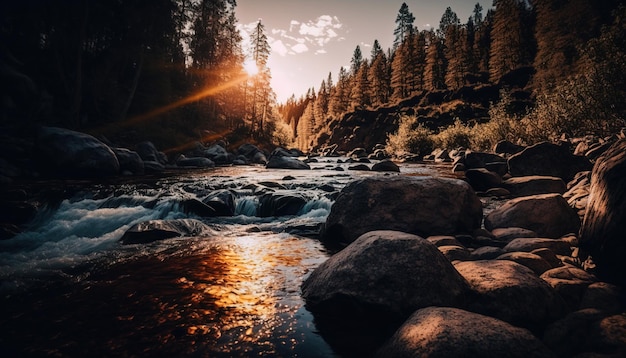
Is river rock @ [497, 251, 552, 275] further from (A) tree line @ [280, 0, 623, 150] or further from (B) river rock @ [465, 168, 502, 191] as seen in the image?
(A) tree line @ [280, 0, 623, 150]

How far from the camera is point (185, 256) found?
5.43 meters

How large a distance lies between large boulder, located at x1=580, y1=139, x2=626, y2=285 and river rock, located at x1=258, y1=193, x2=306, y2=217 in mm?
6668

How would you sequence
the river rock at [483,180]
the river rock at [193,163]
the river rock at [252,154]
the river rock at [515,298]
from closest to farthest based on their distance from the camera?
the river rock at [515,298] < the river rock at [483,180] < the river rock at [193,163] < the river rock at [252,154]

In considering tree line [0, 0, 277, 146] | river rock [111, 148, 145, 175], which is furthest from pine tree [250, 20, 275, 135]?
river rock [111, 148, 145, 175]

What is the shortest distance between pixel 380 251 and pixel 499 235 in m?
3.49

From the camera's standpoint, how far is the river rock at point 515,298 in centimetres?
299

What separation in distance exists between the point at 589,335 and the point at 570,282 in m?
0.98

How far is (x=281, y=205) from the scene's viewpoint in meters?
9.33

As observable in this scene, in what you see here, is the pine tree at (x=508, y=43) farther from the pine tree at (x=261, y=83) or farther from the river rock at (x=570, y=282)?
the river rock at (x=570, y=282)

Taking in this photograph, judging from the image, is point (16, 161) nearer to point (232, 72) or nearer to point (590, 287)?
point (590, 287)

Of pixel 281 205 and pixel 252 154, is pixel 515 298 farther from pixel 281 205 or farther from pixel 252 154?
pixel 252 154

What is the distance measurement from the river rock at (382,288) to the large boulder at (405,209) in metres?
2.41

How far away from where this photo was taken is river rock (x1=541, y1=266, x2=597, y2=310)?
3229 millimetres

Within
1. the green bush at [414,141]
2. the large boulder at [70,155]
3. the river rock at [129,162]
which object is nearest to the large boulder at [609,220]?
the large boulder at [70,155]
